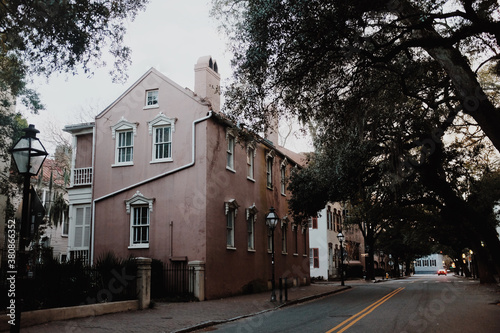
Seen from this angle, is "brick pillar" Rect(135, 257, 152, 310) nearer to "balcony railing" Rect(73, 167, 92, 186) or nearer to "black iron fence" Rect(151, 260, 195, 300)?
"black iron fence" Rect(151, 260, 195, 300)

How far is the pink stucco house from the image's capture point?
70.6 feet

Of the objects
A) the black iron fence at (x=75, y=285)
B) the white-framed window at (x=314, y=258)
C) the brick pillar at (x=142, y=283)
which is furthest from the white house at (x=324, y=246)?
the black iron fence at (x=75, y=285)

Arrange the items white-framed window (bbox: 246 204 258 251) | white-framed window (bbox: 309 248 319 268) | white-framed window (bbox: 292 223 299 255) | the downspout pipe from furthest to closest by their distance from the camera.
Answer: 1. white-framed window (bbox: 309 248 319 268)
2. white-framed window (bbox: 292 223 299 255)
3. white-framed window (bbox: 246 204 258 251)
4. the downspout pipe

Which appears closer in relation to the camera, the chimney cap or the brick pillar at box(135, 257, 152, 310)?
the brick pillar at box(135, 257, 152, 310)

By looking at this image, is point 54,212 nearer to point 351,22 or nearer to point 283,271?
point 283,271

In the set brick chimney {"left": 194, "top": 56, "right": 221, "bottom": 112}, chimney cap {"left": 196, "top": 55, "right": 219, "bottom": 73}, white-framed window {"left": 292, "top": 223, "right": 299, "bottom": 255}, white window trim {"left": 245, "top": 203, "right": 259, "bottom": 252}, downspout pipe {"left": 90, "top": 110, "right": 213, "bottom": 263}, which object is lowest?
white-framed window {"left": 292, "top": 223, "right": 299, "bottom": 255}

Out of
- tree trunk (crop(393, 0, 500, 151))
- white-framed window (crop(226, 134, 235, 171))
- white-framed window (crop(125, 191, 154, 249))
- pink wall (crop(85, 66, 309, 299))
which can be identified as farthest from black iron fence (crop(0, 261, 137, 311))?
tree trunk (crop(393, 0, 500, 151))

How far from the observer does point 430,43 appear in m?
9.63

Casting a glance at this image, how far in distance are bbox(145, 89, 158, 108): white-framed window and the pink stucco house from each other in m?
0.06

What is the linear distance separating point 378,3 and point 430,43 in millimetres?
1354

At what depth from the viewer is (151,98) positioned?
2380cm

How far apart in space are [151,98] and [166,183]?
4631 mm

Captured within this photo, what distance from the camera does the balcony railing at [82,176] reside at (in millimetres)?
24172

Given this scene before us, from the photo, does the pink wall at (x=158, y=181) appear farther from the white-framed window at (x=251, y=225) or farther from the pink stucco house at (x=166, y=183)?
the white-framed window at (x=251, y=225)
